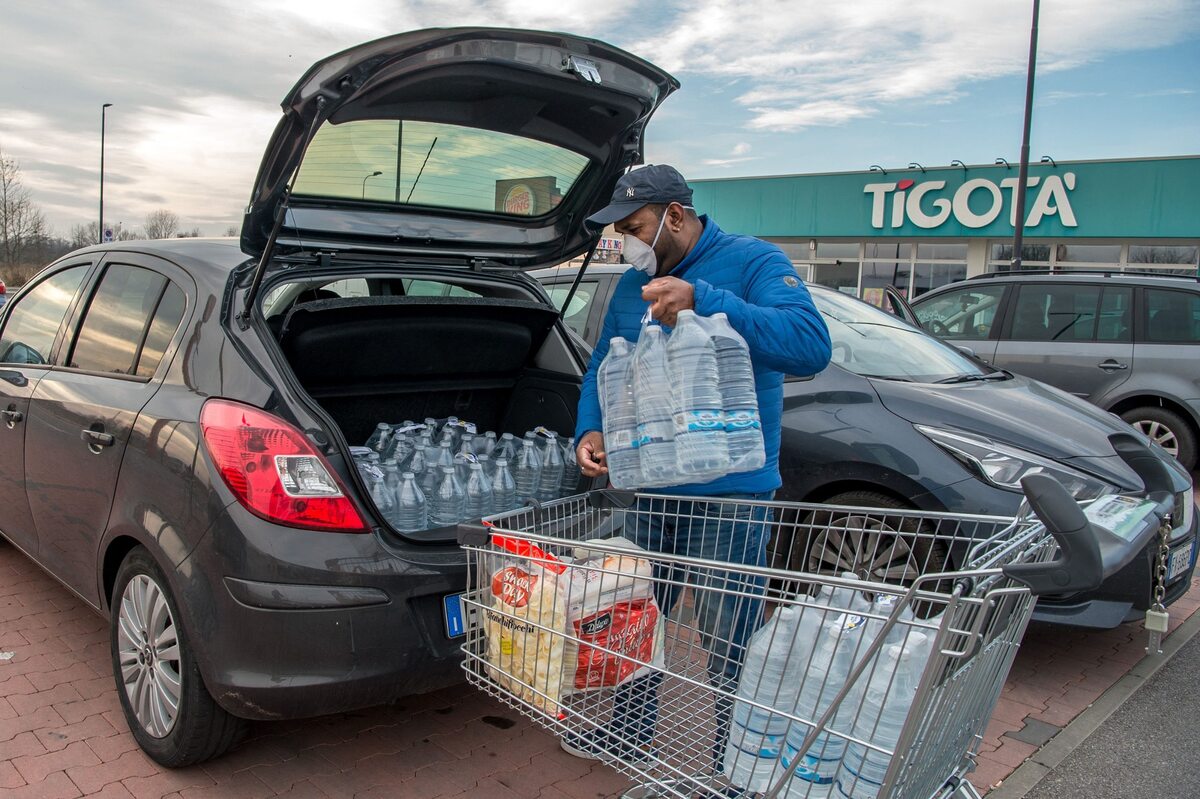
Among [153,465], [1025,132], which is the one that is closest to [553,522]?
[153,465]

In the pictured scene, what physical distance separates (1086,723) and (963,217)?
22268 millimetres

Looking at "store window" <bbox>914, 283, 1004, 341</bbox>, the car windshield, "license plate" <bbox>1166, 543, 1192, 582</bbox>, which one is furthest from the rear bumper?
"store window" <bbox>914, 283, 1004, 341</bbox>

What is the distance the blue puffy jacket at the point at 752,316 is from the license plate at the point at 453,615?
64cm

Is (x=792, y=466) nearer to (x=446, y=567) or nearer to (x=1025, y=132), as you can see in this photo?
(x=446, y=567)

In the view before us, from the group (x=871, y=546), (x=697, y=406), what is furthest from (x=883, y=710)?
(x=871, y=546)

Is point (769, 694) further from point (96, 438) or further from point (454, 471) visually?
point (96, 438)

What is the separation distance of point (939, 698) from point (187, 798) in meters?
2.31

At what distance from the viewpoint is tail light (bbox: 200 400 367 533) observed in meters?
2.57

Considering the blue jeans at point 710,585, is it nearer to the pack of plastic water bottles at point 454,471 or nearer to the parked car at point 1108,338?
the pack of plastic water bottles at point 454,471

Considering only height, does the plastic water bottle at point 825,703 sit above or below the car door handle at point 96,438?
below

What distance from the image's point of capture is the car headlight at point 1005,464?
3.84 metres

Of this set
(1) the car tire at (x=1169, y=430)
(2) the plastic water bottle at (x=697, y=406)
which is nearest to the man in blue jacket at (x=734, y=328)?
(2) the plastic water bottle at (x=697, y=406)

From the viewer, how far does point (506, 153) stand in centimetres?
347

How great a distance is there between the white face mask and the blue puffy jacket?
0.30 feet
